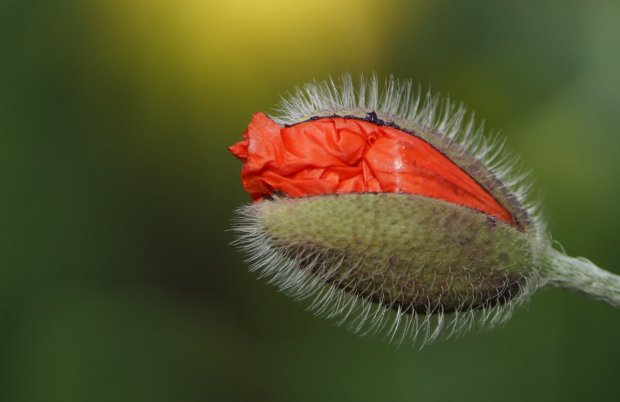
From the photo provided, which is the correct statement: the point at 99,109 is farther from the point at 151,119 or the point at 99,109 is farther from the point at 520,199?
the point at 520,199

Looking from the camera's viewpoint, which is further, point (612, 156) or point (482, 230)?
point (612, 156)

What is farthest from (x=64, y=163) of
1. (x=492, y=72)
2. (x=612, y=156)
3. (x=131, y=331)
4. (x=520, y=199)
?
(x=520, y=199)

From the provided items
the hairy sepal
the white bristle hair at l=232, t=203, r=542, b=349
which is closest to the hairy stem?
the hairy sepal

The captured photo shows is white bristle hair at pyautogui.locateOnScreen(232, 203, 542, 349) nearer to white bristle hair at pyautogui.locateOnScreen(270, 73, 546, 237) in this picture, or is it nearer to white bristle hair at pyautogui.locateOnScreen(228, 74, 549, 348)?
white bristle hair at pyautogui.locateOnScreen(228, 74, 549, 348)

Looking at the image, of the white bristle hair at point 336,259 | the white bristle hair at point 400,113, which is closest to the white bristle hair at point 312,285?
the white bristle hair at point 336,259

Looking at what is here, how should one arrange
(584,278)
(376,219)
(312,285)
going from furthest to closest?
(584,278), (312,285), (376,219)

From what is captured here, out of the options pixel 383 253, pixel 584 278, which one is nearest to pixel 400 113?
pixel 383 253

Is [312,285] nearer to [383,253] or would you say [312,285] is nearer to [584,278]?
[383,253]

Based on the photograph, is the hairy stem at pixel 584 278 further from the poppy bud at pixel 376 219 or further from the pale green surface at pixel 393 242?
the pale green surface at pixel 393 242
